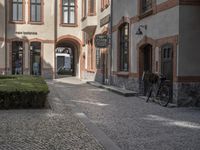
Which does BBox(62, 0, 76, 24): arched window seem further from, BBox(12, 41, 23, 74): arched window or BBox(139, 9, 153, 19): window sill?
BBox(139, 9, 153, 19): window sill

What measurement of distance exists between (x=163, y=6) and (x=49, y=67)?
889 inches

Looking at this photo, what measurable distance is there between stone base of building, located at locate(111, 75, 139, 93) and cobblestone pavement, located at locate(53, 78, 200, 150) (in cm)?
325

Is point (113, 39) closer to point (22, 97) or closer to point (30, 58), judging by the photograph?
point (22, 97)

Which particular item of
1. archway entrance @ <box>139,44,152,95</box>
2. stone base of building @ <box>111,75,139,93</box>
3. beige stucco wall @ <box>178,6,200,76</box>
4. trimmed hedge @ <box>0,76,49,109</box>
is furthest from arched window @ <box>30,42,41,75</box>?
beige stucco wall @ <box>178,6,200,76</box>

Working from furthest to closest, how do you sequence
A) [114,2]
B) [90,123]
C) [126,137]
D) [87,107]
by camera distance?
[114,2] < [87,107] < [90,123] < [126,137]

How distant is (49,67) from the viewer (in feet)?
121

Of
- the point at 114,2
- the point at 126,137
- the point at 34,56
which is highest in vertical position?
the point at 114,2

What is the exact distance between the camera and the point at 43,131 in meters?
9.14

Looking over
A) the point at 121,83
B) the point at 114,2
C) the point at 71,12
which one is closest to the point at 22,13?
the point at 71,12

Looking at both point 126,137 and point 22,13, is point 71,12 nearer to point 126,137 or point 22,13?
point 22,13

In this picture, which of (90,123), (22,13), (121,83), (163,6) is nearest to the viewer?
(90,123)

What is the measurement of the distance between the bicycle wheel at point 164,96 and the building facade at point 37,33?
20.1 meters

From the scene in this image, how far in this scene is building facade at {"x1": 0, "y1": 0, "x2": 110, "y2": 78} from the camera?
117ft

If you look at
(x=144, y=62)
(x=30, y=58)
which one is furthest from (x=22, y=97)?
(x=30, y=58)
